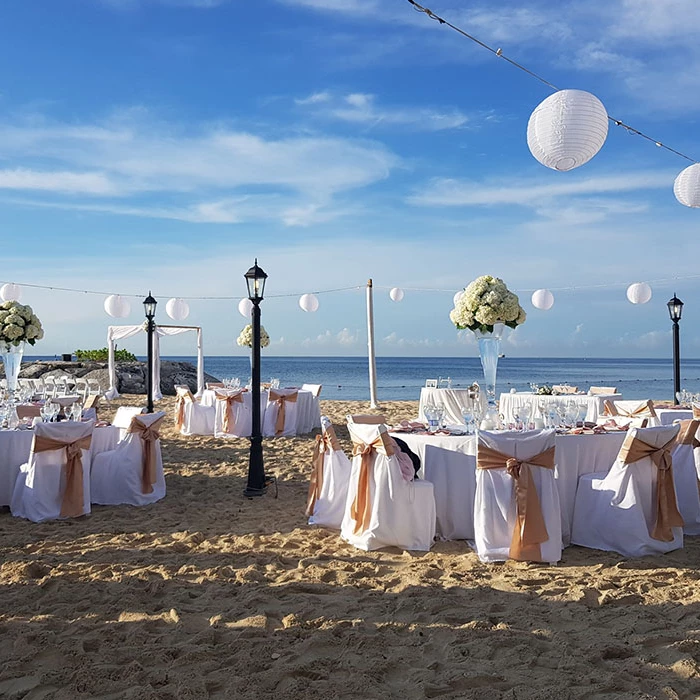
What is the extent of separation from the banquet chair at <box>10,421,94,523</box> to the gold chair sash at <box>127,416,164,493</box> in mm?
637

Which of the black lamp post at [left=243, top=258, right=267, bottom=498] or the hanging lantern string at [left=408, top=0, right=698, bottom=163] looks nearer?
the hanging lantern string at [left=408, top=0, right=698, bottom=163]

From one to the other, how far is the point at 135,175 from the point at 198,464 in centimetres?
661

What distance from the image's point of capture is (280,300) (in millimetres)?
20125

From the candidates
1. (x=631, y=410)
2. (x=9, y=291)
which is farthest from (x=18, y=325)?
(x=631, y=410)

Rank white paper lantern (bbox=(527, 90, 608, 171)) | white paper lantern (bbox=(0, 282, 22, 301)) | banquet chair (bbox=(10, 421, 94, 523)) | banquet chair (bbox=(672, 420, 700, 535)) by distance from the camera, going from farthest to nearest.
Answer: white paper lantern (bbox=(0, 282, 22, 301)) → banquet chair (bbox=(10, 421, 94, 523)) → banquet chair (bbox=(672, 420, 700, 535)) → white paper lantern (bbox=(527, 90, 608, 171))

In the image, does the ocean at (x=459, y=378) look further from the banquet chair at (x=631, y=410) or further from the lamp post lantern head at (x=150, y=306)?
the banquet chair at (x=631, y=410)

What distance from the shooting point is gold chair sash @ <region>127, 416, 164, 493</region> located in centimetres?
621

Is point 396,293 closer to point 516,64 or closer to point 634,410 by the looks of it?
point 634,410

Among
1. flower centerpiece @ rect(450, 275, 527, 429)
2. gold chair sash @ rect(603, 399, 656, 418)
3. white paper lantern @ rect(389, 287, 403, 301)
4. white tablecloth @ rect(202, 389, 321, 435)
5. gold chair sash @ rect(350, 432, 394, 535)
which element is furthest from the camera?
white paper lantern @ rect(389, 287, 403, 301)

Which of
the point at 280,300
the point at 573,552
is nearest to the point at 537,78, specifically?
the point at 573,552

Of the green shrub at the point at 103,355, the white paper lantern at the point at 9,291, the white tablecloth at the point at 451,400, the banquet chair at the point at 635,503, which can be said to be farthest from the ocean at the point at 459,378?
the banquet chair at the point at 635,503

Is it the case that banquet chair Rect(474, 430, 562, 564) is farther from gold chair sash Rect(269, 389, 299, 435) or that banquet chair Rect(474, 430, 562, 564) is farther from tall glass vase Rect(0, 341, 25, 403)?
tall glass vase Rect(0, 341, 25, 403)

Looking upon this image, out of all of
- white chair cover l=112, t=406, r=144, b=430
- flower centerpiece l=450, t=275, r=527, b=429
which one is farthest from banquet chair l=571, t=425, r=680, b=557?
white chair cover l=112, t=406, r=144, b=430

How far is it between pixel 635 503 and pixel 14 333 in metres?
8.16
